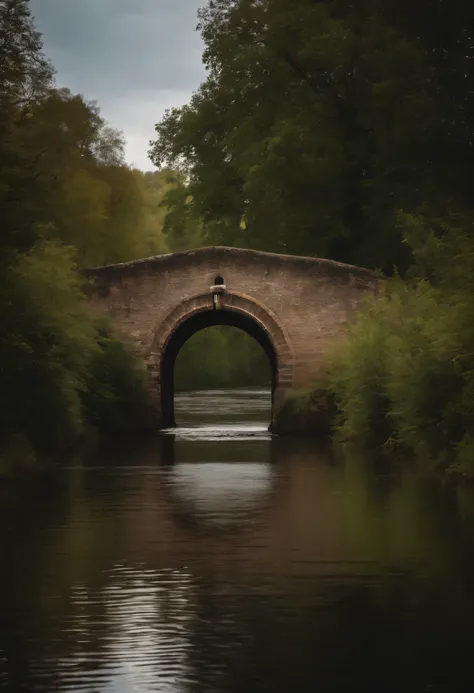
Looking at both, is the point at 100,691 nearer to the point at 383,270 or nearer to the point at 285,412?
the point at 285,412

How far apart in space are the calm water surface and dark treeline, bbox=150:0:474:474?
10.3 feet

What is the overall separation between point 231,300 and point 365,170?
6.62m

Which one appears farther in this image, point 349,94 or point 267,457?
point 349,94

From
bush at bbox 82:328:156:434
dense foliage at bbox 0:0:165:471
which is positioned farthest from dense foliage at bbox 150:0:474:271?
bush at bbox 82:328:156:434

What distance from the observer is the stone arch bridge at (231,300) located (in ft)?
123

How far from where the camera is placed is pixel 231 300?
124 feet

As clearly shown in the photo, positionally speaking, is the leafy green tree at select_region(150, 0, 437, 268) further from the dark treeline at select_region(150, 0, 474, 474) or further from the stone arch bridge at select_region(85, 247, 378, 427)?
the stone arch bridge at select_region(85, 247, 378, 427)

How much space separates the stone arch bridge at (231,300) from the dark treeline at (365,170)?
1.35 meters

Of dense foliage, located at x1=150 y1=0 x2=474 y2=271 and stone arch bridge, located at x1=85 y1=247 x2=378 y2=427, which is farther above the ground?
dense foliage, located at x1=150 y1=0 x2=474 y2=271

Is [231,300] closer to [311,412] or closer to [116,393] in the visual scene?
[311,412]

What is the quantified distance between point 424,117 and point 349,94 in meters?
7.36

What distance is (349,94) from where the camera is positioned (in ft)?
136

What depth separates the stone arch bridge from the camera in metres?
37.4

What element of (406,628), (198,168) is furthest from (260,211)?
(406,628)
